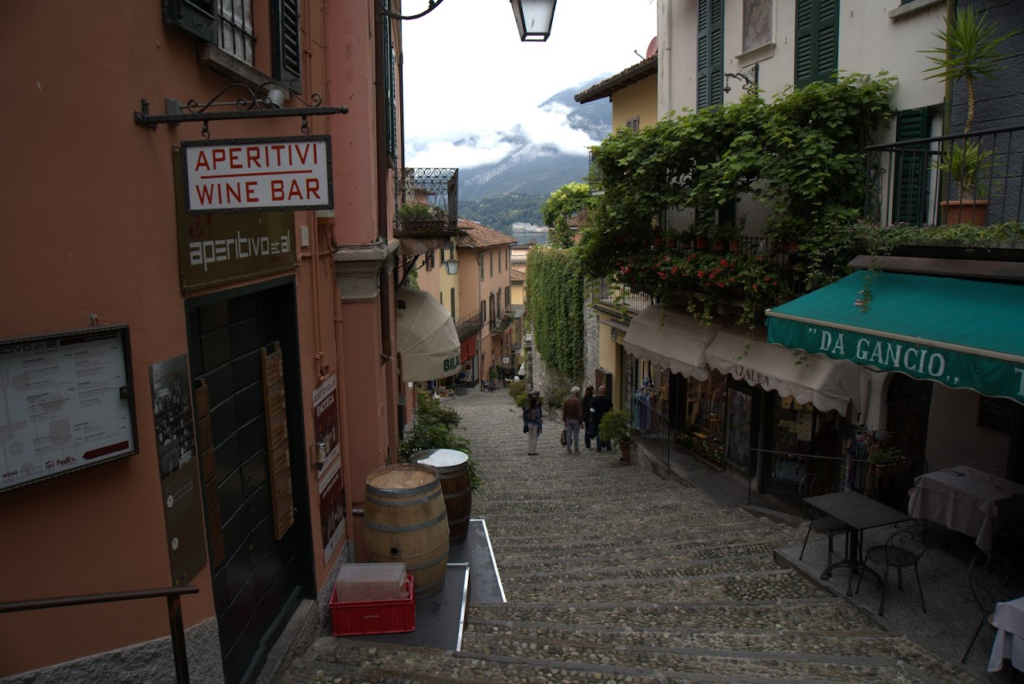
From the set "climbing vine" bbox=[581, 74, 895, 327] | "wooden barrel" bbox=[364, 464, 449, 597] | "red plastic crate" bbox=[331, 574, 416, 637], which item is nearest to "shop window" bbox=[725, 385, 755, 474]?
"climbing vine" bbox=[581, 74, 895, 327]

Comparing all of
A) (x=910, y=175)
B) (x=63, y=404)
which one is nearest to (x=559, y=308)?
(x=910, y=175)

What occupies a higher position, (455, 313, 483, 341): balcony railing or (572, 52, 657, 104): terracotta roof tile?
(572, 52, 657, 104): terracotta roof tile

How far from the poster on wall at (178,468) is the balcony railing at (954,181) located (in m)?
6.70

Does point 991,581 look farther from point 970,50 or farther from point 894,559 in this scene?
point 970,50

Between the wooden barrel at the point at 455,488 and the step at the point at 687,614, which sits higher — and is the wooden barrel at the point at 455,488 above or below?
above

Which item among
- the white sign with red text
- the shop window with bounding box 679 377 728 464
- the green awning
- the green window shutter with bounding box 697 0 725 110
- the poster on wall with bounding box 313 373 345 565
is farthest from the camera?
the shop window with bounding box 679 377 728 464

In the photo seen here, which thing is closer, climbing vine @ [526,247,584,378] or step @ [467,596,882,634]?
step @ [467,596,882,634]

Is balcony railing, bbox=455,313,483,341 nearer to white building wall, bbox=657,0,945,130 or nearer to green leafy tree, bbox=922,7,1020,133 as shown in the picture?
white building wall, bbox=657,0,945,130

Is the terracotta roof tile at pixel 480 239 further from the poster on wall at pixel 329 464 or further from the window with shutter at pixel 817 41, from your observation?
the poster on wall at pixel 329 464

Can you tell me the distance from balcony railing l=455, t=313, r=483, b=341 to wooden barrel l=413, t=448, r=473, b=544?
3200 cm

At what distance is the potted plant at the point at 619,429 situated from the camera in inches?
604

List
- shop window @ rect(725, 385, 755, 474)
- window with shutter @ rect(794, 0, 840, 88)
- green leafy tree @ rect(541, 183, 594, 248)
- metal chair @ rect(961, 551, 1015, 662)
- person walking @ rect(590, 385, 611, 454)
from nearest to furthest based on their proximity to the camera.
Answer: metal chair @ rect(961, 551, 1015, 662) → window with shutter @ rect(794, 0, 840, 88) → shop window @ rect(725, 385, 755, 474) → person walking @ rect(590, 385, 611, 454) → green leafy tree @ rect(541, 183, 594, 248)

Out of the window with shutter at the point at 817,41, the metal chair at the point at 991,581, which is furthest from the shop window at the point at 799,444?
the window with shutter at the point at 817,41

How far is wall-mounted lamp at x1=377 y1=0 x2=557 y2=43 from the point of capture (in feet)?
18.6
